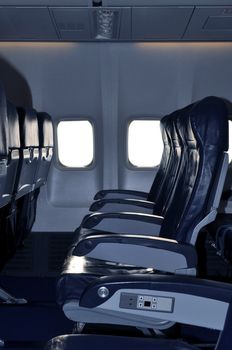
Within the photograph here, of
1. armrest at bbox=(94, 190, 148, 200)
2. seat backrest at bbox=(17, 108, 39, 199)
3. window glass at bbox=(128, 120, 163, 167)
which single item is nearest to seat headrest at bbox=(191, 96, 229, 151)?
seat backrest at bbox=(17, 108, 39, 199)

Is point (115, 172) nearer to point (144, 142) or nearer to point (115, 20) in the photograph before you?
point (144, 142)

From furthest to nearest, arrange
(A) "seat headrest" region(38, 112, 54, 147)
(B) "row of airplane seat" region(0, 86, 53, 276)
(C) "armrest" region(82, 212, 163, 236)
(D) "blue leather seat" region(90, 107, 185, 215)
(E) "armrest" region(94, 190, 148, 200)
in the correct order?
1. (E) "armrest" region(94, 190, 148, 200)
2. (A) "seat headrest" region(38, 112, 54, 147)
3. (D) "blue leather seat" region(90, 107, 185, 215)
4. (C) "armrest" region(82, 212, 163, 236)
5. (B) "row of airplane seat" region(0, 86, 53, 276)

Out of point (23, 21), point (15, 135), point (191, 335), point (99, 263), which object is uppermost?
point (23, 21)

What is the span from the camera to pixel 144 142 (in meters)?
5.72

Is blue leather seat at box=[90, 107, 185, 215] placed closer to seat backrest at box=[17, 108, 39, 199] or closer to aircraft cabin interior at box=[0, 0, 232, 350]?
aircraft cabin interior at box=[0, 0, 232, 350]

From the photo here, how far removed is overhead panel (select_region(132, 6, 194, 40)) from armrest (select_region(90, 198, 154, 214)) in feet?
4.79

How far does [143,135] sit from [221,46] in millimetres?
1136

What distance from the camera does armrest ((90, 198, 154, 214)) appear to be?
4.35m

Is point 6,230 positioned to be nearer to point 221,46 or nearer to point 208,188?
point 208,188

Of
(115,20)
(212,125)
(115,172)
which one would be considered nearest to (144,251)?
(212,125)

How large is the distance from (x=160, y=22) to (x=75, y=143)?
4.99ft

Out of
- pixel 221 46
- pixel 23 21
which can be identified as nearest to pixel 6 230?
pixel 23 21

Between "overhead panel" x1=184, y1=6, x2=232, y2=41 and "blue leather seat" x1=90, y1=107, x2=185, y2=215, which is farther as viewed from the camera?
"overhead panel" x1=184, y1=6, x2=232, y2=41

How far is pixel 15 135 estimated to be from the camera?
3174 millimetres
